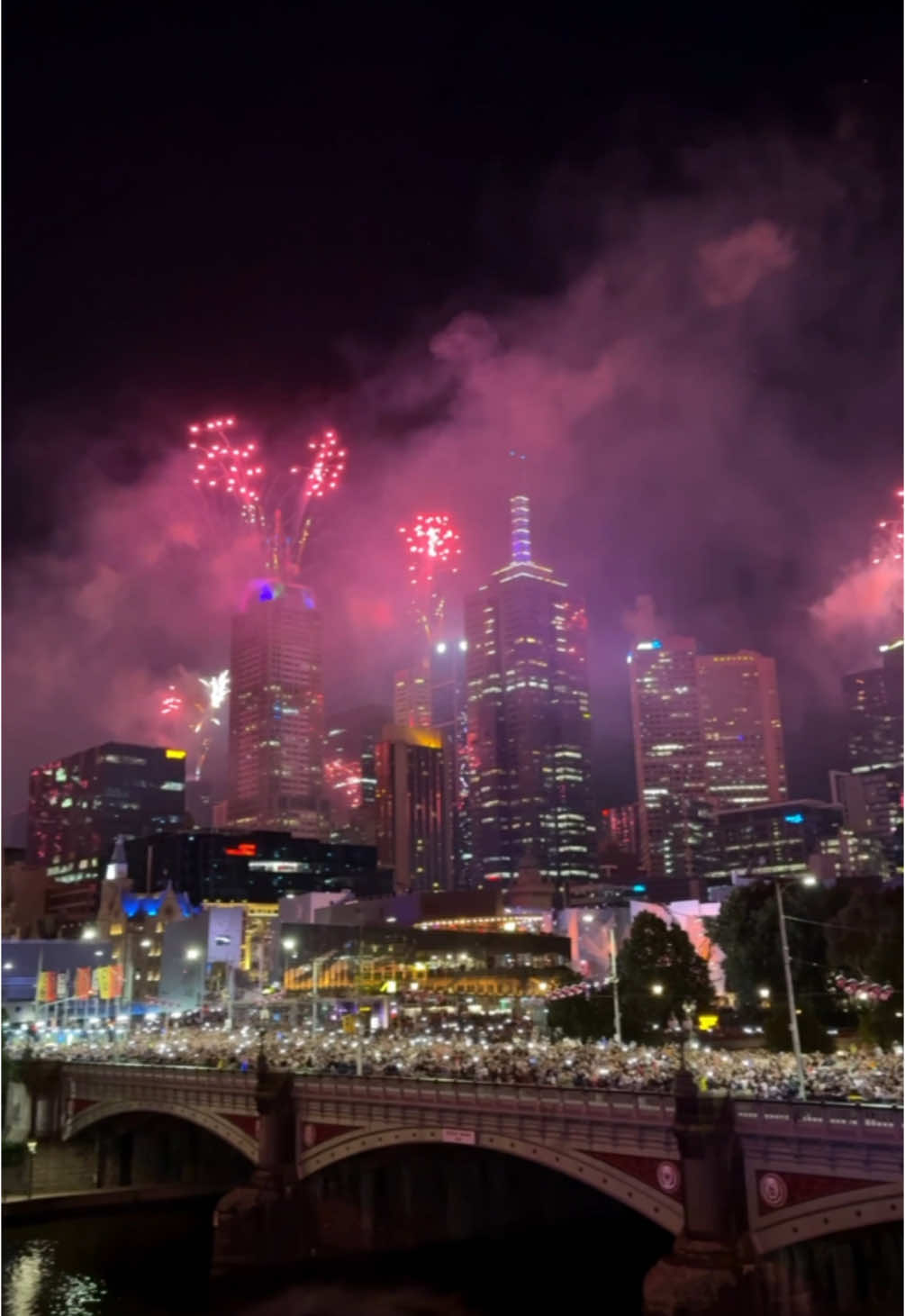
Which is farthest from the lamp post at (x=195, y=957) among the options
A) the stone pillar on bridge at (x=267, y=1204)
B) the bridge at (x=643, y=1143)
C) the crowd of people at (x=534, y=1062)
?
the stone pillar on bridge at (x=267, y=1204)

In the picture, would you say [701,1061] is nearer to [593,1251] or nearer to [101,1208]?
[593,1251]

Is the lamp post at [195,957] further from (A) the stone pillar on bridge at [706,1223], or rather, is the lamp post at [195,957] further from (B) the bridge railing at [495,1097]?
(A) the stone pillar on bridge at [706,1223]

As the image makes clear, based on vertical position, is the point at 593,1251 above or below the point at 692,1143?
below

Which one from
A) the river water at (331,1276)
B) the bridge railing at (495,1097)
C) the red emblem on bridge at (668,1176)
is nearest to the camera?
the red emblem on bridge at (668,1176)

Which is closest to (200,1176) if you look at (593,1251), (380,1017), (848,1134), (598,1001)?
(593,1251)

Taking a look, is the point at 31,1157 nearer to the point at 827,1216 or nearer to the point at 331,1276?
the point at 331,1276

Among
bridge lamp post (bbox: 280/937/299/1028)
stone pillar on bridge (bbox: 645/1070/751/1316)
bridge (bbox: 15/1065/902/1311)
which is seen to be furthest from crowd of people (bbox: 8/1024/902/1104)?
bridge lamp post (bbox: 280/937/299/1028)
